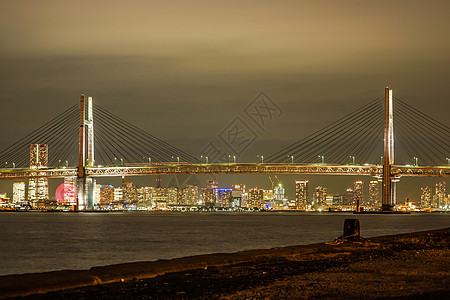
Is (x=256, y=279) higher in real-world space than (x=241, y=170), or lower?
lower

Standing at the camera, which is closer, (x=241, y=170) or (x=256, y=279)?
(x=256, y=279)

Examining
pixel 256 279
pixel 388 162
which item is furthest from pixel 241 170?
pixel 256 279

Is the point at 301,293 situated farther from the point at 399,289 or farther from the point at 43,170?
the point at 43,170

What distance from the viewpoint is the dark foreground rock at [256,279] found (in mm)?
9031

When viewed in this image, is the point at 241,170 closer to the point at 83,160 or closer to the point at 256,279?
the point at 83,160

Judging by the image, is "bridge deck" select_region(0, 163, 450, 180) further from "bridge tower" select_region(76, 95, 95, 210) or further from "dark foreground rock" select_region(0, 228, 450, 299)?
"dark foreground rock" select_region(0, 228, 450, 299)

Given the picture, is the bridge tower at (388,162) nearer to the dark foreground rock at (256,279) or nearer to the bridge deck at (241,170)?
the bridge deck at (241,170)

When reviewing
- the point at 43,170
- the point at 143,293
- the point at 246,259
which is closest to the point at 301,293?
A: the point at 143,293

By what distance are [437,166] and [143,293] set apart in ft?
263

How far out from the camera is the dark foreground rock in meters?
9.03

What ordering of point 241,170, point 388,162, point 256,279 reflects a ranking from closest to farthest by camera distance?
point 256,279 → point 388,162 → point 241,170

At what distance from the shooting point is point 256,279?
10.7 meters

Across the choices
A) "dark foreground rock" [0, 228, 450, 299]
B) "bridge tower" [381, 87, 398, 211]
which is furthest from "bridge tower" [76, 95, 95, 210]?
"dark foreground rock" [0, 228, 450, 299]

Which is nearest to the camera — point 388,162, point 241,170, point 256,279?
point 256,279
